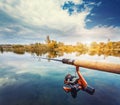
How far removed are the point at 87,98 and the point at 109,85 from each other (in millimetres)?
4512

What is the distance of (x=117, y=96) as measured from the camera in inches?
406

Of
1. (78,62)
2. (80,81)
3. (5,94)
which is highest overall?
(78,62)

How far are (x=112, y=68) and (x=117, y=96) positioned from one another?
9.57 metres

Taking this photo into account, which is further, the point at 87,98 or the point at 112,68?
the point at 87,98

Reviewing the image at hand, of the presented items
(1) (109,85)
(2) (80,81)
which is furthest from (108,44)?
(2) (80,81)

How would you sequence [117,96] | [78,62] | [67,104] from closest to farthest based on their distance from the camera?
[78,62]
[67,104]
[117,96]

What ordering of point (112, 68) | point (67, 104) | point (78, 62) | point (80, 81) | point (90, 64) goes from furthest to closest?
point (67, 104), point (80, 81), point (78, 62), point (90, 64), point (112, 68)

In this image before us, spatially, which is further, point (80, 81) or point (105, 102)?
point (105, 102)

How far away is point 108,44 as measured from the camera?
131m

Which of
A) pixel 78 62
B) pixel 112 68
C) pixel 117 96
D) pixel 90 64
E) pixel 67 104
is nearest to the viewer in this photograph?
pixel 112 68

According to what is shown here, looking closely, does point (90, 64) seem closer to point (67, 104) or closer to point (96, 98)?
point (67, 104)

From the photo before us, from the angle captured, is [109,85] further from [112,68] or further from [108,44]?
[108,44]

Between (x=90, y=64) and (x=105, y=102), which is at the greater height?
(x=90, y=64)

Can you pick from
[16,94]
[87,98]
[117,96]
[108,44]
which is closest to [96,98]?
[87,98]
